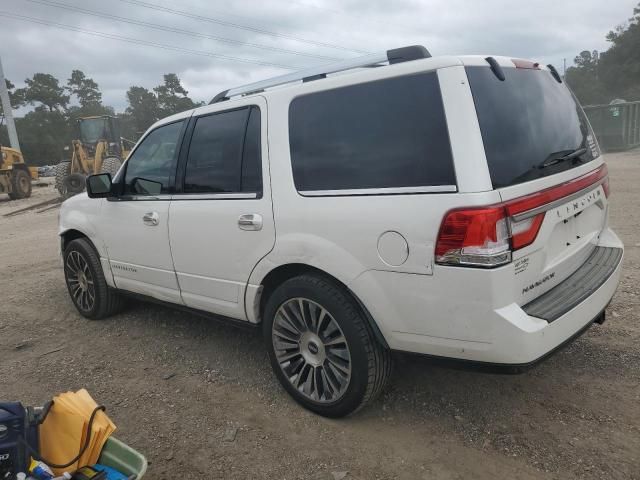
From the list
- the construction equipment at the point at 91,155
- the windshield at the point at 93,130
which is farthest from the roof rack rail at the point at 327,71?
the windshield at the point at 93,130

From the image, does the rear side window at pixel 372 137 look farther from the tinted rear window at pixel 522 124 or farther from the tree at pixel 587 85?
the tree at pixel 587 85

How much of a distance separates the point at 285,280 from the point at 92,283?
246 centimetres

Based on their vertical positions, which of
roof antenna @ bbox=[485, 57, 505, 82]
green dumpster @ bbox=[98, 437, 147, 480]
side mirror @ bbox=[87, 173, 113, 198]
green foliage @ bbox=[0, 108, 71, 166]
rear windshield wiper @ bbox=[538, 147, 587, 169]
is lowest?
green dumpster @ bbox=[98, 437, 147, 480]

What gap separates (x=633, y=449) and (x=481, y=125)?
1778 mm

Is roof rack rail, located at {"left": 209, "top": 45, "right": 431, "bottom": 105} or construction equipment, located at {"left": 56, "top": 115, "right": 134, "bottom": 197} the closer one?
roof rack rail, located at {"left": 209, "top": 45, "right": 431, "bottom": 105}

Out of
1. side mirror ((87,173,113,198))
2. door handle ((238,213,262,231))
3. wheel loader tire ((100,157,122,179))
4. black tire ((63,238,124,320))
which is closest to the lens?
door handle ((238,213,262,231))

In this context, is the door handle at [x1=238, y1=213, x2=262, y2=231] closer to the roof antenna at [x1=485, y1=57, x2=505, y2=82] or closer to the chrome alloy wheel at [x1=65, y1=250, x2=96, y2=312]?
the roof antenna at [x1=485, y1=57, x2=505, y2=82]

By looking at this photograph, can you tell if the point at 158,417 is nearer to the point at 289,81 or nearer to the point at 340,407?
the point at 340,407

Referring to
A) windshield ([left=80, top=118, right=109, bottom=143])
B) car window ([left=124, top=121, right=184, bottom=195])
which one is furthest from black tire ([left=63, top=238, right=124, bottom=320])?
windshield ([left=80, top=118, right=109, bottom=143])

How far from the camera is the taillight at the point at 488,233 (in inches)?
86.4

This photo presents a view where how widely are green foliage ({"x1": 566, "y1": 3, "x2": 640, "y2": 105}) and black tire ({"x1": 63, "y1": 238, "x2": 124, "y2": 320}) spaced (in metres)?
56.1

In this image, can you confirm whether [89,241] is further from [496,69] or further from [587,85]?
[587,85]

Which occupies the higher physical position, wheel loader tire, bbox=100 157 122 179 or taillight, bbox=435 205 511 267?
wheel loader tire, bbox=100 157 122 179

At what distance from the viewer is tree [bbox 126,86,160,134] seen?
77438 mm
